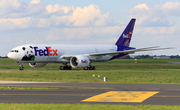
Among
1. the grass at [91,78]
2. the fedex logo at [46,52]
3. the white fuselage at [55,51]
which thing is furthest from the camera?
the fedex logo at [46,52]

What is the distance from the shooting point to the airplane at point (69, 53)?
46938mm

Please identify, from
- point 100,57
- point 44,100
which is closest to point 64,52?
point 100,57

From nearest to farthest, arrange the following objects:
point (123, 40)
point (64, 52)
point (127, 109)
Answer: point (127, 109), point (64, 52), point (123, 40)

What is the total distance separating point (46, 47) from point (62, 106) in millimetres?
35763

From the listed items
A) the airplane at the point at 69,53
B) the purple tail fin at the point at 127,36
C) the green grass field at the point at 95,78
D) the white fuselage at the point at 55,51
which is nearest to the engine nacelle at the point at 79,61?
the airplane at the point at 69,53

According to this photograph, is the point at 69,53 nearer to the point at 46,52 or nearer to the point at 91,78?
the point at 46,52

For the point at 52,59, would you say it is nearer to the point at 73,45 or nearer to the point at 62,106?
the point at 73,45

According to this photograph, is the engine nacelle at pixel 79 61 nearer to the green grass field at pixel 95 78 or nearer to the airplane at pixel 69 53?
the airplane at pixel 69 53

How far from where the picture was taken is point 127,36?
58344 millimetres

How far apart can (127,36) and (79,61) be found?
1505 cm

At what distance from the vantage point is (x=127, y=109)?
13039mm

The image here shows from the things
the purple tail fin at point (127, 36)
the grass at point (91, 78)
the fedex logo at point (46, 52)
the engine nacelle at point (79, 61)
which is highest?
the purple tail fin at point (127, 36)

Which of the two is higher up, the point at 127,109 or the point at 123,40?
the point at 123,40

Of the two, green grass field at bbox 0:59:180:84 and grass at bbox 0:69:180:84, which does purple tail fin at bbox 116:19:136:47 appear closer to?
green grass field at bbox 0:59:180:84
